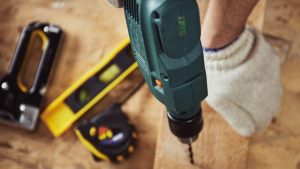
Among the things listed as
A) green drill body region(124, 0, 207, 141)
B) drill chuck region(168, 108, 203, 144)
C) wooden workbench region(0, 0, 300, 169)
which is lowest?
wooden workbench region(0, 0, 300, 169)

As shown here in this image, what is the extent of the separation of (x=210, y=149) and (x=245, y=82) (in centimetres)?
20

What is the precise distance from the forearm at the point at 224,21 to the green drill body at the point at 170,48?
212mm

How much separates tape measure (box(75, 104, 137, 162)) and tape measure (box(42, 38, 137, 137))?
0.07m

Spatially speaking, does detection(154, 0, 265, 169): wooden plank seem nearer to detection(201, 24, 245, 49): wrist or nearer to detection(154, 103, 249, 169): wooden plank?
detection(154, 103, 249, 169): wooden plank

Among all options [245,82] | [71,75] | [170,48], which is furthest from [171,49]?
[71,75]

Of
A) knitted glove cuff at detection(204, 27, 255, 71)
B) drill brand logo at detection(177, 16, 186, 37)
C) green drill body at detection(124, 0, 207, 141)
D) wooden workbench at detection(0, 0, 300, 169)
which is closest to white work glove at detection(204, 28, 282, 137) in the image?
knitted glove cuff at detection(204, 27, 255, 71)

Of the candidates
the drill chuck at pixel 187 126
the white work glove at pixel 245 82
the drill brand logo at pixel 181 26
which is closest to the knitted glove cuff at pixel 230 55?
the white work glove at pixel 245 82

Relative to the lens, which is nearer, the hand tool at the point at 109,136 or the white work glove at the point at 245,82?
the white work glove at the point at 245,82

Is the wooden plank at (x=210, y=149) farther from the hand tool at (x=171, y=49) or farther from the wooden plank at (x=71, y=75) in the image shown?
the hand tool at (x=171, y=49)

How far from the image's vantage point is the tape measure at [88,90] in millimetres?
1392

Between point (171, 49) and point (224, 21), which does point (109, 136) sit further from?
point (171, 49)

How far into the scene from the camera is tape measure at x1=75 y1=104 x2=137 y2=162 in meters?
1.30

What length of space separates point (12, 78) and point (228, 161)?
0.70 metres

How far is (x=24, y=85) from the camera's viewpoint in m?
1.49
